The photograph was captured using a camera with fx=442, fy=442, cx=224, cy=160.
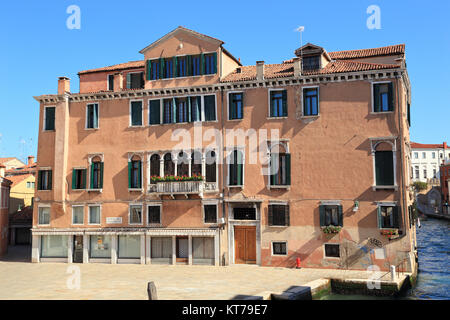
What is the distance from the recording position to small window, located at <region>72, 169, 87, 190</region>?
29250 mm

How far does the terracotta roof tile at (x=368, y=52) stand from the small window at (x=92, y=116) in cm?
1621

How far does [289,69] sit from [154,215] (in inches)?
486

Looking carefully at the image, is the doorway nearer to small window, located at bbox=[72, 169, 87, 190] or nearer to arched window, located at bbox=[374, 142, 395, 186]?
small window, located at bbox=[72, 169, 87, 190]

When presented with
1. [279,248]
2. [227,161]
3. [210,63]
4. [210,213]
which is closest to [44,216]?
[210,213]

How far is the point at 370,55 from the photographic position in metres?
28.2

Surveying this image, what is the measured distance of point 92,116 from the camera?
2978 centimetres

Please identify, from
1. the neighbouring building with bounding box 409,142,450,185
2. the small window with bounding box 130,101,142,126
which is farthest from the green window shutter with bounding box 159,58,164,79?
the neighbouring building with bounding box 409,142,450,185

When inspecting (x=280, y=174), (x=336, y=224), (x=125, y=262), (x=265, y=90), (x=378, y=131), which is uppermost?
(x=265, y=90)

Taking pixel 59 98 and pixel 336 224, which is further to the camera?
pixel 59 98
